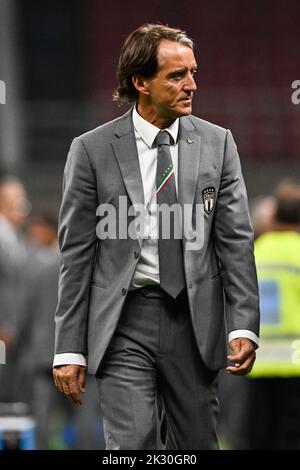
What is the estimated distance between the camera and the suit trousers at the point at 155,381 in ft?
16.7

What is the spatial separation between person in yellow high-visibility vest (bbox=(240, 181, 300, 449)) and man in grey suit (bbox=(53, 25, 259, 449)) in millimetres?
2444

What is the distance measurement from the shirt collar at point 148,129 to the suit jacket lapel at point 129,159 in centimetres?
3

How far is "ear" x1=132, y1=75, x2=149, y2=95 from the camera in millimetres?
5230

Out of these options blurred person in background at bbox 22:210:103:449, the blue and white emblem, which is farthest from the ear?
blurred person in background at bbox 22:210:103:449

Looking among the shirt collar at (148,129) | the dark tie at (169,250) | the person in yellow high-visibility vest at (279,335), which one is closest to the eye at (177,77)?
the shirt collar at (148,129)

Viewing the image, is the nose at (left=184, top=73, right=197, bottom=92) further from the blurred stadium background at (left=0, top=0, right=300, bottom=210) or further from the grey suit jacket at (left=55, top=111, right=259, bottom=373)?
the blurred stadium background at (left=0, top=0, right=300, bottom=210)

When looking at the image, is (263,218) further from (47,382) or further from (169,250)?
(169,250)

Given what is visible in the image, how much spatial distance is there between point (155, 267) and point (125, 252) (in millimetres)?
124

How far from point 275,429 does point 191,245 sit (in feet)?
9.85

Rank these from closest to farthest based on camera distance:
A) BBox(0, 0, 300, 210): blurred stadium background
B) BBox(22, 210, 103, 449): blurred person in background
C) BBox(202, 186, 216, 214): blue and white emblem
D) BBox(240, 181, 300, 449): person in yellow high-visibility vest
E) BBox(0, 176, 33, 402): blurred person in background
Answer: BBox(202, 186, 216, 214): blue and white emblem
BBox(240, 181, 300, 449): person in yellow high-visibility vest
BBox(22, 210, 103, 449): blurred person in background
BBox(0, 176, 33, 402): blurred person in background
BBox(0, 0, 300, 210): blurred stadium background

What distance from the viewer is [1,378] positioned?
11727mm

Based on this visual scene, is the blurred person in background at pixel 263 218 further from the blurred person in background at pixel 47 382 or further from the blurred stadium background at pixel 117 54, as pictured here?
the blurred stadium background at pixel 117 54
